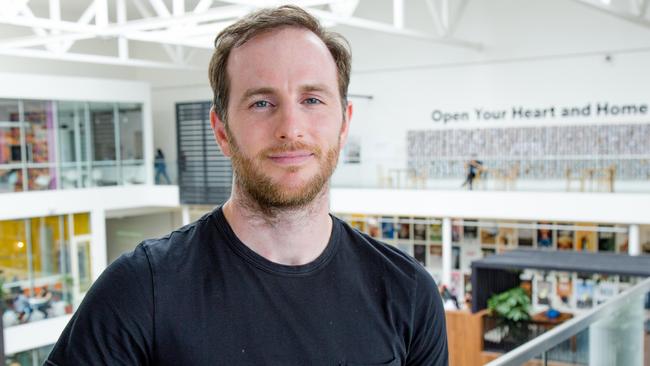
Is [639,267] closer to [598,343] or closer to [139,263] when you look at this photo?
[598,343]

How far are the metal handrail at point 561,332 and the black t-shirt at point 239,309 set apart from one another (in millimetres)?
550

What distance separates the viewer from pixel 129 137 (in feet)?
82.3

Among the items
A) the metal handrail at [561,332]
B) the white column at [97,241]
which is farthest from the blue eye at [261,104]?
the white column at [97,241]

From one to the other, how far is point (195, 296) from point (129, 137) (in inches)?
967

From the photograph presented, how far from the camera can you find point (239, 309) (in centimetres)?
141

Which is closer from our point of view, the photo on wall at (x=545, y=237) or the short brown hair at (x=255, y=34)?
the short brown hair at (x=255, y=34)

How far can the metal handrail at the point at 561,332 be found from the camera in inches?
84.8

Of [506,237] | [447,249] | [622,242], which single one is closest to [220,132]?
[447,249]

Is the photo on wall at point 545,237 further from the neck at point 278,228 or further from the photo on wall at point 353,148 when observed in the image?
the neck at point 278,228

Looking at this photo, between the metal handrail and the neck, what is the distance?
75 centimetres

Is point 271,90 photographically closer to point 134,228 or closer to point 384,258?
point 384,258

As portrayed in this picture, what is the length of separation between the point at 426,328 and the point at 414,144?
71.5ft

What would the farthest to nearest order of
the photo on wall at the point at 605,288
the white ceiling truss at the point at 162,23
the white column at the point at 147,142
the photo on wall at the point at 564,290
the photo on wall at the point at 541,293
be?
the white column at the point at 147,142 < the photo on wall at the point at 564,290 < the white ceiling truss at the point at 162,23 < the photo on wall at the point at 541,293 < the photo on wall at the point at 605,288

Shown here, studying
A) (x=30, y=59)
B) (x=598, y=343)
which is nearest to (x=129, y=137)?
(x=30, y=59)
